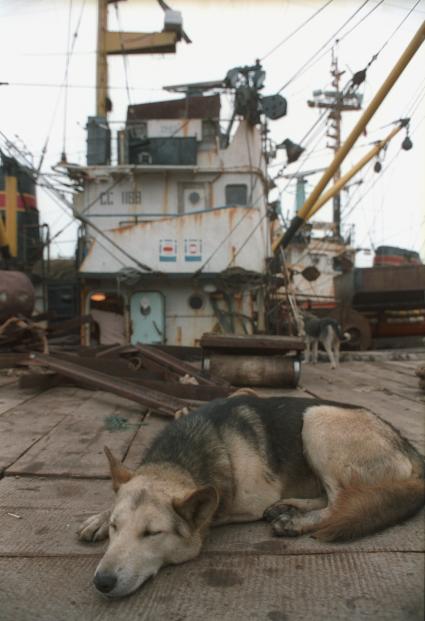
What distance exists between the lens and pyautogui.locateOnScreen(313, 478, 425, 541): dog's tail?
212 cm

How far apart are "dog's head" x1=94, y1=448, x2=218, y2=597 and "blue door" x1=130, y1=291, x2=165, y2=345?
10.7m

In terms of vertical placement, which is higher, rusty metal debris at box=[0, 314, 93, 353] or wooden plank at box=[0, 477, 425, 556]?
rusty metal debris at box=[0, 314, 93, 353]

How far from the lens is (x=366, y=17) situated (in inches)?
84.4

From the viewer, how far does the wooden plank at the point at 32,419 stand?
145 inches

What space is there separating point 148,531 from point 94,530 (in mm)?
503

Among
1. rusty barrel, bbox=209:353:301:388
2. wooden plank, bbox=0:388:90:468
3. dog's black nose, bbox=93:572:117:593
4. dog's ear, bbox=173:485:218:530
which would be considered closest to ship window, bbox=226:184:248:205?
rusty barrel, bbox=209:353:301:388

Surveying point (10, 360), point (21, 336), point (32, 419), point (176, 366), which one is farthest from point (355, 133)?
point (32, 419)

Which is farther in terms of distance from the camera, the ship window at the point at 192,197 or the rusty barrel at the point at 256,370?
the ship window at the point at 192,197

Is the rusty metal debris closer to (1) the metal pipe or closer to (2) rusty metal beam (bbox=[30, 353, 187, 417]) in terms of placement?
(2) rusty metal beam (bbox=[30, 353, 187, 417])

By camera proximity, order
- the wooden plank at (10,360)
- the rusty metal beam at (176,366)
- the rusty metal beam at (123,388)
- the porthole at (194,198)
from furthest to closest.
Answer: the porthole at (194,198) → the wooden plank at (10,360) → the rusty metal beam at (176,366) → the rusty metal beam at (123,388)

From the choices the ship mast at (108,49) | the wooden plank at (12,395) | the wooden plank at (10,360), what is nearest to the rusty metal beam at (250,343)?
the wooden plank at (12,395)

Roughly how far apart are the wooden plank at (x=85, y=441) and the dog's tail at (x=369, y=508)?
167 cm

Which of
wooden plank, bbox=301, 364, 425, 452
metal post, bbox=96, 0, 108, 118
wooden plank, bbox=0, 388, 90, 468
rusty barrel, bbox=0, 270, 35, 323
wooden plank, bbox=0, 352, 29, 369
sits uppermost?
metal post, bbox=96, 0, 108, 118

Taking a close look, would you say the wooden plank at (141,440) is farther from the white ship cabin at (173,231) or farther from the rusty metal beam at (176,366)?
the white ship cabin at (173,231)
